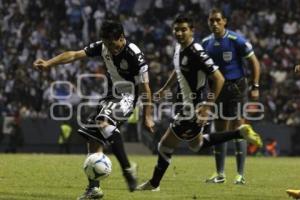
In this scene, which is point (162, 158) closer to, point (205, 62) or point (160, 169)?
point (160, 169)

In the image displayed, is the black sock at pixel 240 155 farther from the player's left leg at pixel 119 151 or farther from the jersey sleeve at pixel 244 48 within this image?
the player's left leg at pixel 119 151

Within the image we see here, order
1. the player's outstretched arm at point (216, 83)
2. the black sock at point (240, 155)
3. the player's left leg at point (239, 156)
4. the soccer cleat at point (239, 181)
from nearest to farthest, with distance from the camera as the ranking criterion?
the player's outstretched arm at point (216, 83), the soccer cleat at point (239, 181), the player's left leg at point (239, 156), the black sock at point (240, 155)

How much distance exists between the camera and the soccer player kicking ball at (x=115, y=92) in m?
9.95

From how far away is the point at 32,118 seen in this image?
27.4 meters

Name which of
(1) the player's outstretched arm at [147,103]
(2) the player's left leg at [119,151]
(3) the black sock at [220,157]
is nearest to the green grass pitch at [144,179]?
(3) the black sock at [220,157]

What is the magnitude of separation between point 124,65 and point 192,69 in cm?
90

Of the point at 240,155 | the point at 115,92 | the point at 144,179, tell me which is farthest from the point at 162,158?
the point at 240,155

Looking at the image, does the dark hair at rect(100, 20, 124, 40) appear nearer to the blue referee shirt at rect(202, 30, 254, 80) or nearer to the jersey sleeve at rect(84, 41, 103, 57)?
the jersey sleeve at rect(84, 41, 103, 57)

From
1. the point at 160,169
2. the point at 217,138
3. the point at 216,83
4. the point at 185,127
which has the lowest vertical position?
the point at 160,169

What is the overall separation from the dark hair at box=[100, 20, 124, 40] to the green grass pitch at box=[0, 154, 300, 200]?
1.97 meters

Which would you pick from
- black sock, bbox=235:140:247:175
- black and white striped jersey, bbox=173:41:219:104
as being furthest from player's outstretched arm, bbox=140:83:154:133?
black sock, bbox=235:140:247:175

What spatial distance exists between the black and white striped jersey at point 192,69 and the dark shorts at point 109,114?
784 millimetres

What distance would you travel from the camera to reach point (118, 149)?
996 centimetres

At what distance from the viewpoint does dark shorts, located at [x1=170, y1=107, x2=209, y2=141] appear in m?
10.6
